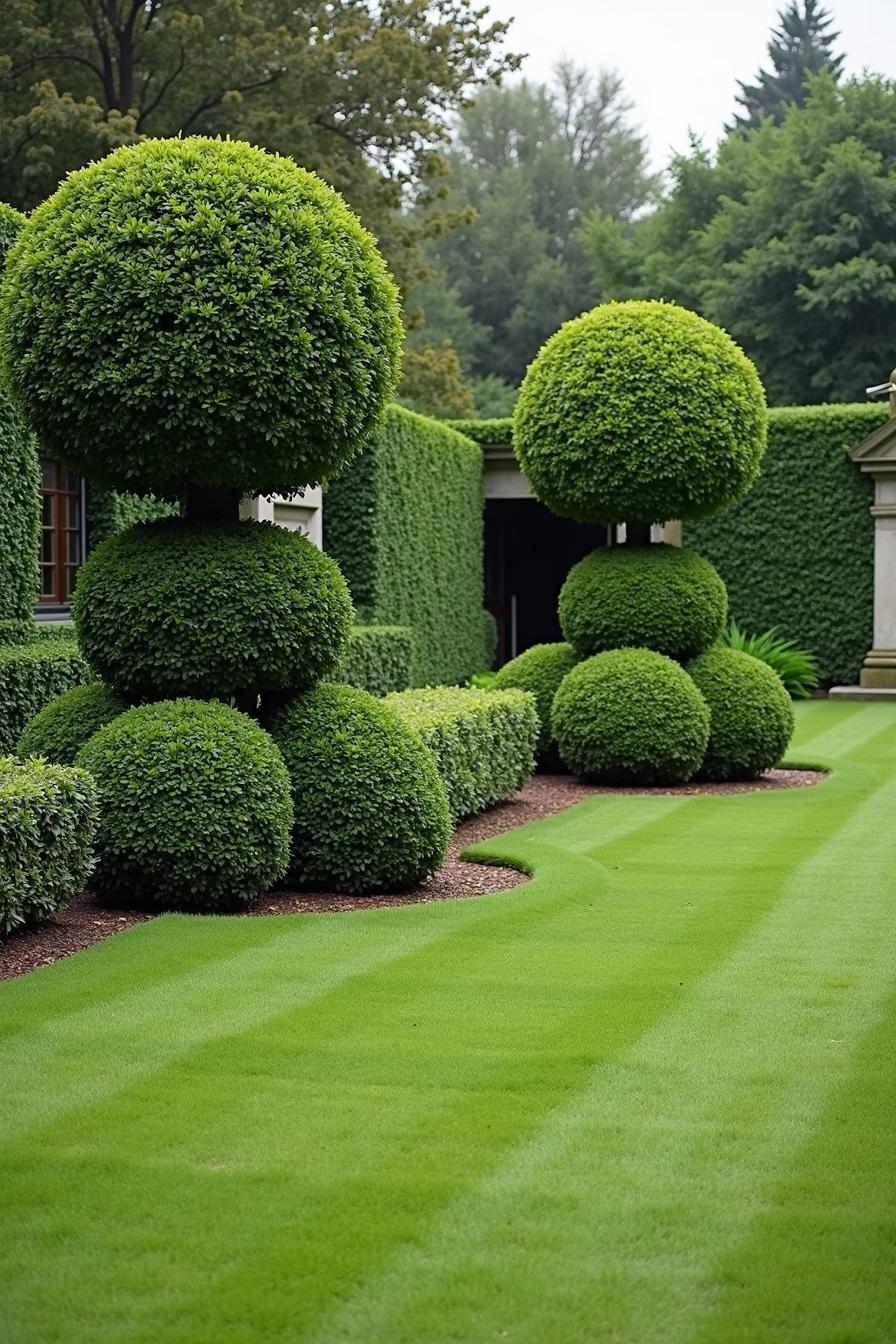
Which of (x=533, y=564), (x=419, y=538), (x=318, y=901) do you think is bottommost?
(x=318, y=901)

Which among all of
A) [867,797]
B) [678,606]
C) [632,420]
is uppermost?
[632,420]

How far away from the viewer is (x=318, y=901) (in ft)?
25.4

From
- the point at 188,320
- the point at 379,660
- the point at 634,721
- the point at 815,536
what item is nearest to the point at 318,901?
the point at 188,320

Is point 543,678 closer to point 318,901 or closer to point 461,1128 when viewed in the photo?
point 318,901

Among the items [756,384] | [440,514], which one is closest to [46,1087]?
[756,384]

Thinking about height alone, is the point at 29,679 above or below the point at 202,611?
below

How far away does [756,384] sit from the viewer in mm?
13289

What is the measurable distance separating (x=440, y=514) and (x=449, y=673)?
2.19 m

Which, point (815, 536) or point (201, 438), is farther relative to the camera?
point (815, 536)

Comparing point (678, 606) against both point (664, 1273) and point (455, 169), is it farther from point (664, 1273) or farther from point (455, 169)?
point (455, 169)

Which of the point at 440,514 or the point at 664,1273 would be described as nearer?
the point at 664,1273

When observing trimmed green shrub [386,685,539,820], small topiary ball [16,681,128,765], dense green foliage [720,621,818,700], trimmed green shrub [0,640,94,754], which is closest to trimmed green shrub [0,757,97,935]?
small topiary ball [16,681,128,765]

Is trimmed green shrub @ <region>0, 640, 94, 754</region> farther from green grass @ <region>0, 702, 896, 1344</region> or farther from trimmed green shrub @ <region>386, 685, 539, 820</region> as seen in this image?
green grass @ <region>0, 702, 896, 1344</region>

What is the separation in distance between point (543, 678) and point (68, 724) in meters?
6.22
